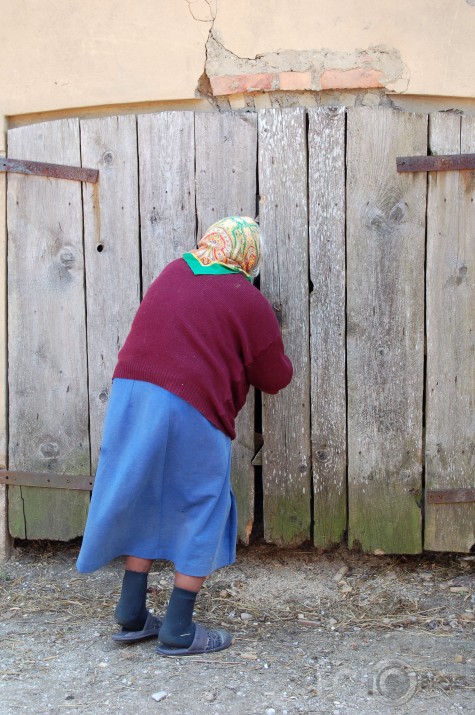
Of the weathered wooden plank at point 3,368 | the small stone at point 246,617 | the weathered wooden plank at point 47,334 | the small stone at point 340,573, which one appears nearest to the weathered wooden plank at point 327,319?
the small stone at point 340,573

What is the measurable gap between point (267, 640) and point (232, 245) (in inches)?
60.5

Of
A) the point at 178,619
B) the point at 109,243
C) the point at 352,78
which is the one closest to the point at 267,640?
the point at 178,619

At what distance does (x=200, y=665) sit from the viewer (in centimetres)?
281

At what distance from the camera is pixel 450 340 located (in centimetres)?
339

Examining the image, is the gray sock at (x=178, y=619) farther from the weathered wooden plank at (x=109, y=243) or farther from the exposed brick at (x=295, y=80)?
the exposed brick at (x=295, y=80)

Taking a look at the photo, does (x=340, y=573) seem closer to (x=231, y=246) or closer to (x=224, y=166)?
(x=231, y=246)

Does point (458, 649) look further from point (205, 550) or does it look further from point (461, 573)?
point (205, 550)

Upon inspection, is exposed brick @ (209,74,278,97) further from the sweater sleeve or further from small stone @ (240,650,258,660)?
small stone @ (240,650,258,660)

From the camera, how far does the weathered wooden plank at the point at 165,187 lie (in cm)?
343

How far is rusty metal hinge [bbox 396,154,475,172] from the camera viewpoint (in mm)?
3299

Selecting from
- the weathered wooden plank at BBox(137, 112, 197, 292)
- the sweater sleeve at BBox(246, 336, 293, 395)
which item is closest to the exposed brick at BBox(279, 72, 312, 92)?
the weathered wooden plank at BBox(137, 112, 197, 292)

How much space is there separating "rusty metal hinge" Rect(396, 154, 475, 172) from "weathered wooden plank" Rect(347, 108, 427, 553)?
0.04m

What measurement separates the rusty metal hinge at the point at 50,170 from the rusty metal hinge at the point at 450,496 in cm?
207

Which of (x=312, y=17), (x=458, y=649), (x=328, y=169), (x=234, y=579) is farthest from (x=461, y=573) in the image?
(x=312, y=17)
